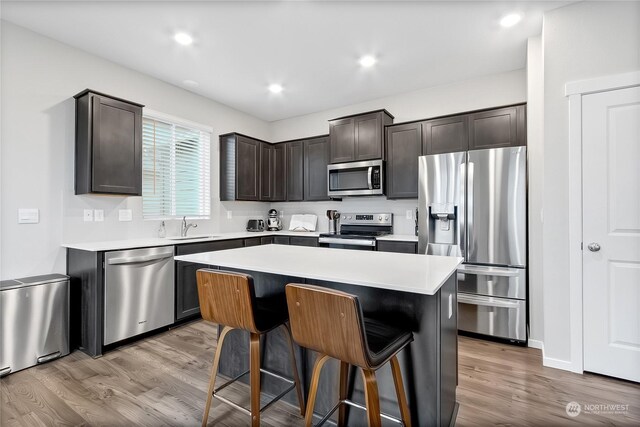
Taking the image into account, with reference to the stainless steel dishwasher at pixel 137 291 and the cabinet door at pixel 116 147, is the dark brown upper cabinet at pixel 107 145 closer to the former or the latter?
the cabinet door at pixel 116 147

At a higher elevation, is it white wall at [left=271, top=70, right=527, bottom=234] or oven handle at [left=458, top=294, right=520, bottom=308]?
white wall at [left=271, top=70, right=527, bottom=234]

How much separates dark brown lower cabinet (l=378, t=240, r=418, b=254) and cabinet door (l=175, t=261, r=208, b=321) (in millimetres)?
2040

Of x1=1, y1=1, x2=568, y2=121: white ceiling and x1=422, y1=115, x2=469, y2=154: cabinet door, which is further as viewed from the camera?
x1=422, y1=115, x2=469, y2=154: cabinet door

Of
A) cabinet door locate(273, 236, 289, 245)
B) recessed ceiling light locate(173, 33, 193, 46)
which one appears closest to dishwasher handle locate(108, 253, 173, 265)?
cabinet door locate(273, 236, 289, 245)

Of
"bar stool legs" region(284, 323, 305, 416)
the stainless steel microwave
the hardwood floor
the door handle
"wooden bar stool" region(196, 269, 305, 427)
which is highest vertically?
the stainless steel microwave

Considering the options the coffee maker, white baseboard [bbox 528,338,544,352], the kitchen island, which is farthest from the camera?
the coffee maker

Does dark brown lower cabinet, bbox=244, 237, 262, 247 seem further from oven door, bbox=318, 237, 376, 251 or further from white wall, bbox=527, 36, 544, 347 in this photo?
white wall, bbox=527, 36, 544, 347

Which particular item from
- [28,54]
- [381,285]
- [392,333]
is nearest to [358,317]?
[381,285]

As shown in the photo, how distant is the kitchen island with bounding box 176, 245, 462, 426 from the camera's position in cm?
140

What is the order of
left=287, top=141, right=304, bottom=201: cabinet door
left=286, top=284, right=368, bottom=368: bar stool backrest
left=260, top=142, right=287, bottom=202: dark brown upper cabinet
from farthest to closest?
left=260, top=142, right=287, bottom=202: dark brown upper cabinet < left=287, top=141, right=304, bottom=201: cabinet door < left=286, top=284, right=368, bottom=368: bar stool backrest

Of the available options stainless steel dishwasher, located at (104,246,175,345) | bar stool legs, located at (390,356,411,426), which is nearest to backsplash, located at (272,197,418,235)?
stainless steel dishwasher, located at (104,246,175,345)

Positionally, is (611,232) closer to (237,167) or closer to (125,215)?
(237,167)

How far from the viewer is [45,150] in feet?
9.03

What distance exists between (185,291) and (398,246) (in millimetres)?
2459
